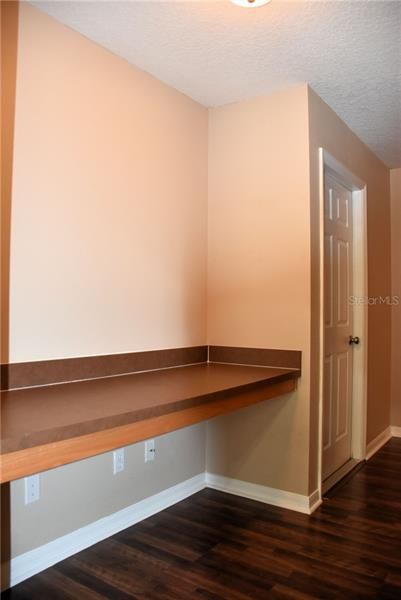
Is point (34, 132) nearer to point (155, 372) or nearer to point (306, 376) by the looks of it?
point (155, 372)

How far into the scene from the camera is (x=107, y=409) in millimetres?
1504

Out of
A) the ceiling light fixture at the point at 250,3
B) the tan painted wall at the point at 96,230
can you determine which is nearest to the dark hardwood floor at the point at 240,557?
the tan painted wall at the point at 96,230

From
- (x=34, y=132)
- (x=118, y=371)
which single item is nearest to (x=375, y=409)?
(x=118, y=371)

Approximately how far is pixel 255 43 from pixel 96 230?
116 cm

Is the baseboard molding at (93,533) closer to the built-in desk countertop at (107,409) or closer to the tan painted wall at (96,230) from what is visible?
the tan painted wall at (96,230)

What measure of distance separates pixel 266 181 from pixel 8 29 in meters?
1.52

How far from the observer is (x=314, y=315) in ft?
8.62

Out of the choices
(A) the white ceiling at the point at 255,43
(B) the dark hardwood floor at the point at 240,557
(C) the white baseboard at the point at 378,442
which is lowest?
(B) the dark hardwood floor at the point at 240,557

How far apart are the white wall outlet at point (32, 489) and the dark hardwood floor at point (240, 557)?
0.32m

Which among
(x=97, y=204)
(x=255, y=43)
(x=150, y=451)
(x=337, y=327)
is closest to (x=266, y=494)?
(x=150, y=451)

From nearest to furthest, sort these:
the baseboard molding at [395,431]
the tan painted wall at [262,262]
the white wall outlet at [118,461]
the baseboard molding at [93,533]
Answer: the baseboard molding at [93,533] → the white wall outlet at [118,461] → the tan painted wall at [262,262] → the baseboard molding at [395,431]

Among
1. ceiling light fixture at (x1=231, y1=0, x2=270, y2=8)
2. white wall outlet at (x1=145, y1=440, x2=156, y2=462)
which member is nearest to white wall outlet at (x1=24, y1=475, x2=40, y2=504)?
white wall outlet at (x1=145, y1=440, x2=156, y2=462)

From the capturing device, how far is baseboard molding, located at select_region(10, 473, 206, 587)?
6.24 ft

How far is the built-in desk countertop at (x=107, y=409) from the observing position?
1.22 metres
